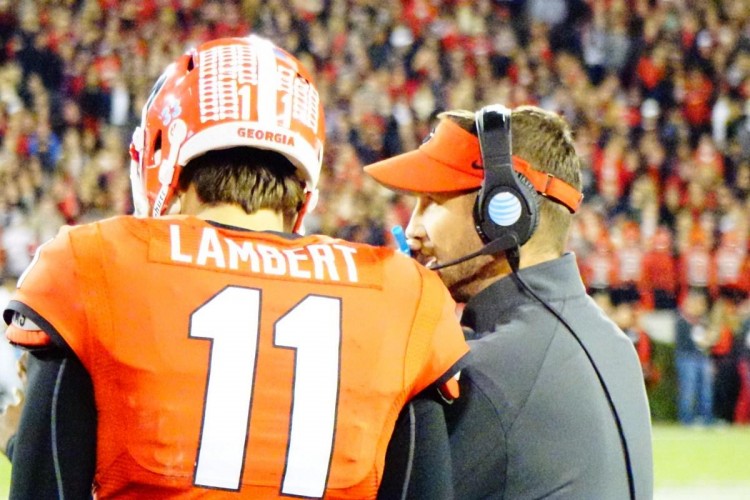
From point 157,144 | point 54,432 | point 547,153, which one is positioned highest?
point 547,153

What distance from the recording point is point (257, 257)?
1.80m

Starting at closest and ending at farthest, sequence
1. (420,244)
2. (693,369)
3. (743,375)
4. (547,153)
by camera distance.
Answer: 1. (547,153)
2. (420,244)
3. (693,369)
4. (743,375)

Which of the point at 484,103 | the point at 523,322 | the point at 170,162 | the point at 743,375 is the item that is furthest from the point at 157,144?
the point at 484,103

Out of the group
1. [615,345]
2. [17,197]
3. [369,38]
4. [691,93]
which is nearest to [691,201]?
[691,93]

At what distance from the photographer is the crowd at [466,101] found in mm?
12250

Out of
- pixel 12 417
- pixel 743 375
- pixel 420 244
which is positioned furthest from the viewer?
pixel 743 375

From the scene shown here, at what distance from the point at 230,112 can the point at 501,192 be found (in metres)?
0.60

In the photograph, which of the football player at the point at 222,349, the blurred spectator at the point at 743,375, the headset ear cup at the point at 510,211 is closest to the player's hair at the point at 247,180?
the football player at the point at 222,349

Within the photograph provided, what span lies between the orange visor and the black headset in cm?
4

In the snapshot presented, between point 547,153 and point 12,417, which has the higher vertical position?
point 547,153

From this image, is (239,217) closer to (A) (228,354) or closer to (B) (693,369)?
(A) (228,354)

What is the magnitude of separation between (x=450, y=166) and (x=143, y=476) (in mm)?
979

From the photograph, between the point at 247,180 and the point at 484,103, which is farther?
the point at 484,103

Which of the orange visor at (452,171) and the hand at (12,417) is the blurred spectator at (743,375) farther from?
the hand at (12,417)
